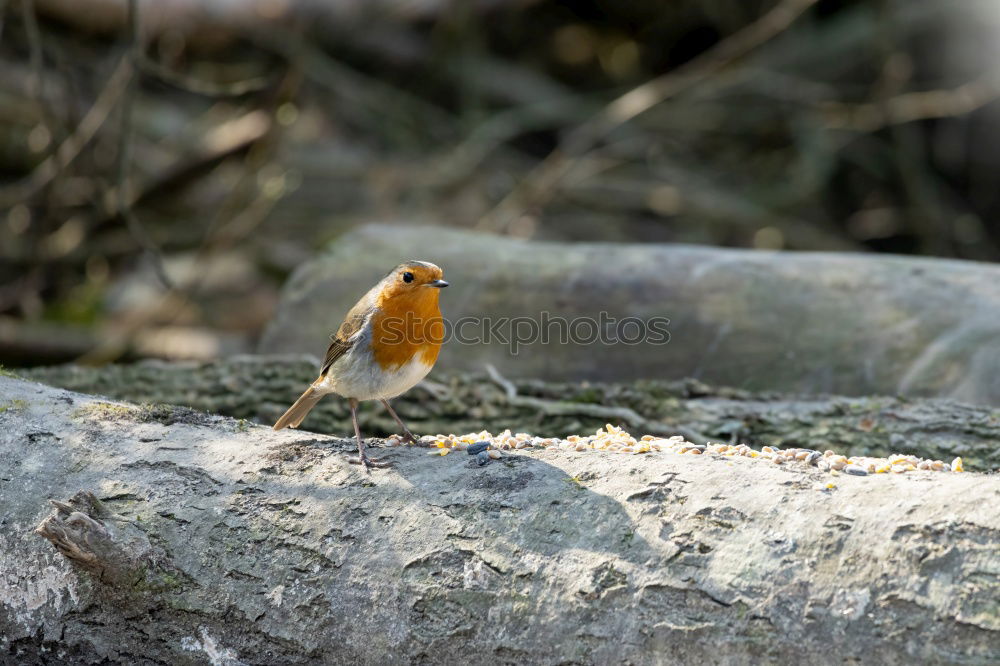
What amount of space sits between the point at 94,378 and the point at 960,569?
3.35m

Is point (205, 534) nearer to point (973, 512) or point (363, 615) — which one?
point (363, 615)

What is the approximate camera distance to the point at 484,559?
2.24 metres

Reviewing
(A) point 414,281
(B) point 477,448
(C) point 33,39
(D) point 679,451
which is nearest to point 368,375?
(A) point 414,281

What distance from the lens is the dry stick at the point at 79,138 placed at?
5461 millimetres

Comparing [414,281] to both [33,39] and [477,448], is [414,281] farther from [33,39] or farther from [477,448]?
[33,39]

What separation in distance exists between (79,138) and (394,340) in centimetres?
357

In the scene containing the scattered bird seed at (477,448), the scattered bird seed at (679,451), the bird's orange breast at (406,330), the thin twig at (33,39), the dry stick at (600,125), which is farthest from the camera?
the dry stick at (600,125)

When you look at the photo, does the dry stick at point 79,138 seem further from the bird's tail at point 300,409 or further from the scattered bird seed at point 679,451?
the scattered bird seed at point 679,451

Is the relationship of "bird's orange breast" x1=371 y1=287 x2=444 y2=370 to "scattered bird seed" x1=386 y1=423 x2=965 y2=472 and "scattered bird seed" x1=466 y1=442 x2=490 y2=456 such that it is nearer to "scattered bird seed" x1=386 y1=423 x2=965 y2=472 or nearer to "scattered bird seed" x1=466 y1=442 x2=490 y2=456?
"scattered bird seed" x1=386 y1=423 x2=965 y2=472

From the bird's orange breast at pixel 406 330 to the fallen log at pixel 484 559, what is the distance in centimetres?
55

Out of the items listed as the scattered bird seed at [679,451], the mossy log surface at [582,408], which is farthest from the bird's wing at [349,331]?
the mossy log surface at [582,408]

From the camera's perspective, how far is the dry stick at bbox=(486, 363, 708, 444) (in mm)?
3740

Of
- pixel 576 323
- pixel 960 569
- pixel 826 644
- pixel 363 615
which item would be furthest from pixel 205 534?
pixel 576 323

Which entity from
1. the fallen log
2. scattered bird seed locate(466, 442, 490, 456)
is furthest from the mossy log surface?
scattered bird seed locate(466, 442, 490, 456)
